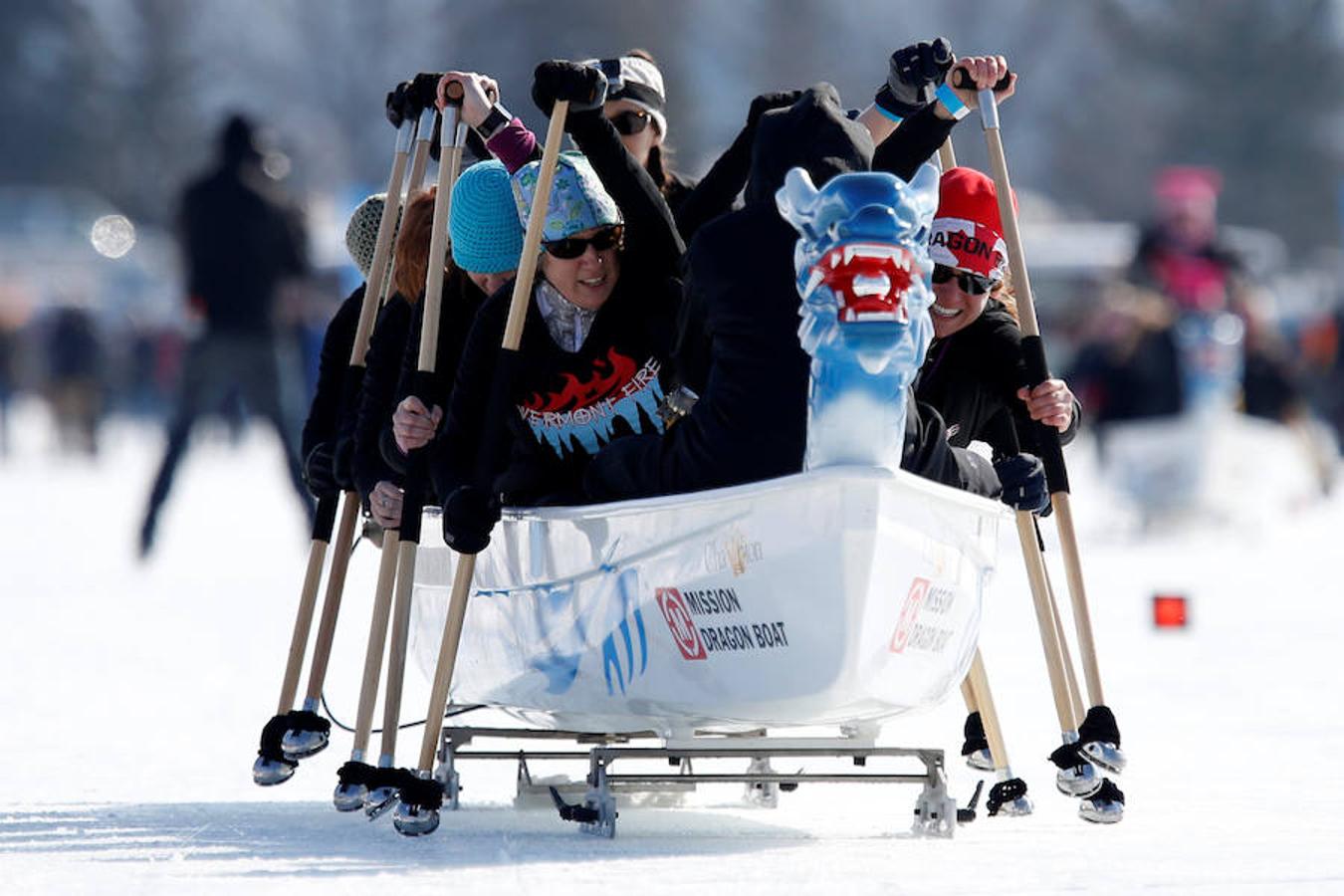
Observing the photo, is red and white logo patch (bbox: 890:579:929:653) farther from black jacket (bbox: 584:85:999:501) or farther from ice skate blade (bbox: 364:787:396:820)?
ice skate blade (bbox: 364:787:396:820)

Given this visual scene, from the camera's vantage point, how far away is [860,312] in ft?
15.7

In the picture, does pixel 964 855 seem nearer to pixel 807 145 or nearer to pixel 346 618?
pixel 807 145

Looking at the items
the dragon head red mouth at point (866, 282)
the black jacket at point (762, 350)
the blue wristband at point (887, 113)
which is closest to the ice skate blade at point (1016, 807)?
the black jacket at point (762, 350)

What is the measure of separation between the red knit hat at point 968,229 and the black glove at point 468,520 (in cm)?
112

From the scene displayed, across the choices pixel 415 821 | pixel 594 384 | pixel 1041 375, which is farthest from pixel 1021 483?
pixel 415 821

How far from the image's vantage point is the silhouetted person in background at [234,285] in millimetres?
13125

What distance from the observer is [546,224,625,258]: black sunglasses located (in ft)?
18.9

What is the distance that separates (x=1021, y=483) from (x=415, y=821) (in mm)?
1410

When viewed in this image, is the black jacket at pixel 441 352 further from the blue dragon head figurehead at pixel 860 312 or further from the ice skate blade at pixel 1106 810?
the ice skate blade at pixel 1106 810

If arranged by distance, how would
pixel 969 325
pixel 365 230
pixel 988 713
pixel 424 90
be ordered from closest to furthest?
pixel 988 713 < pixel 969 325 < pixel 424 90 < pixel 365 230

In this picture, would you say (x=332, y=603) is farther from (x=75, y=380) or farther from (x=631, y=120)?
(x=75, y=380)

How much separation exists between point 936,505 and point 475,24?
223 ft

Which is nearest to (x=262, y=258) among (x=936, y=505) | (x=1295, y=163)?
(x=936, y=505)

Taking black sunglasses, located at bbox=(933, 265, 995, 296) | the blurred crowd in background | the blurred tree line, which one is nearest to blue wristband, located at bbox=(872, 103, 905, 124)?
black sunglasses, located at bbox=(933, 265, 995, 296)
